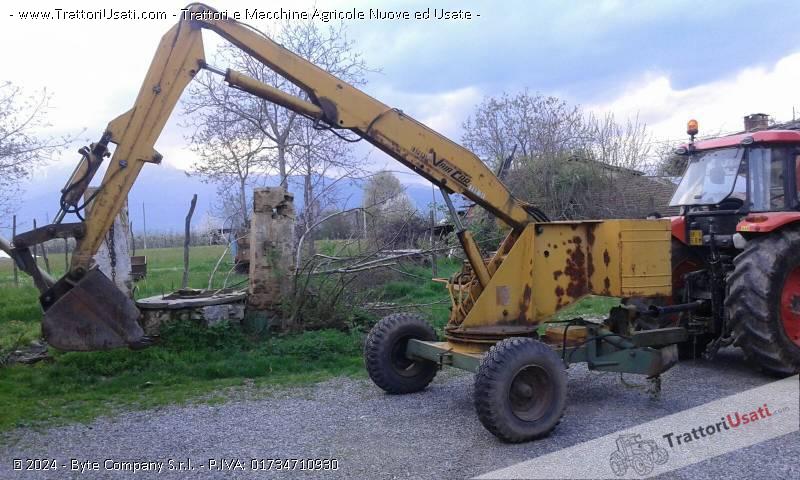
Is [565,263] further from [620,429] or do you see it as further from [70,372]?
[70,372]

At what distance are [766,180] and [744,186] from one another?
224mm

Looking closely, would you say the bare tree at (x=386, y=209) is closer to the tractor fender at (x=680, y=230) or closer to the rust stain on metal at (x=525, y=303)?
the tractor fender at (x=680, y=230)

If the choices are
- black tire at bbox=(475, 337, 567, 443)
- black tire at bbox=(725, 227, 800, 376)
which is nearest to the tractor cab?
black tire at bbox=(725, 227, 800, 376)

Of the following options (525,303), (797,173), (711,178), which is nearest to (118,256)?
(525,303)

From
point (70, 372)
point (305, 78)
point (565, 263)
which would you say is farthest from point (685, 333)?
point (70, 372)

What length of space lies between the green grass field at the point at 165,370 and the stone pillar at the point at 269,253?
0.58m

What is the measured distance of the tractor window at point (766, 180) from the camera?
24.6 feet

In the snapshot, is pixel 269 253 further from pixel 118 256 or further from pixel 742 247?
pixel 742 247

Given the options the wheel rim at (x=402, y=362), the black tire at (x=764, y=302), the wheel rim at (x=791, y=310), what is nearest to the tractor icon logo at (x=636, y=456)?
the black tire at (x=764, y=302)

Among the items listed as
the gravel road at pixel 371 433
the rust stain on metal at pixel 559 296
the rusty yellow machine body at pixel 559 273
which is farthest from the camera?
the rust stain on metal at pixel 559 296

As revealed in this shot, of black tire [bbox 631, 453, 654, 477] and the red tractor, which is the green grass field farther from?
the red tractor

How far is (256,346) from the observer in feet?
29.6

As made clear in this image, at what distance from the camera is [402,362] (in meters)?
7.18

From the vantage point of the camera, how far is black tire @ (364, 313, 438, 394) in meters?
6.95
